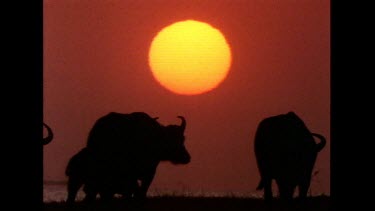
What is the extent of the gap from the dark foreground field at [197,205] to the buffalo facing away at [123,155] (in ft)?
1.19

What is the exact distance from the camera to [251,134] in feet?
28.8

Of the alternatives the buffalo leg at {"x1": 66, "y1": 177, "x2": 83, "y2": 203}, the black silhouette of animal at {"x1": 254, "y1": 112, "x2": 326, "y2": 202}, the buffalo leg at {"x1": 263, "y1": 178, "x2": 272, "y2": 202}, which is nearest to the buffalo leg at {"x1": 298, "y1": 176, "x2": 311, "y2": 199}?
the black silhouette of animal at {"x1": 254, "y1": 112, "x2": 326, "y2": 202}

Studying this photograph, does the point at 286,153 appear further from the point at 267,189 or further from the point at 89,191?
the point at 89,191

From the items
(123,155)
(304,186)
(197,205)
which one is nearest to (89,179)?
(123,155)

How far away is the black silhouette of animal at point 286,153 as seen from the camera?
769 centimetres

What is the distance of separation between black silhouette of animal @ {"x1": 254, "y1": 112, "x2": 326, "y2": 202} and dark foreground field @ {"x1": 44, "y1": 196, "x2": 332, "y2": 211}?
0.29 meters

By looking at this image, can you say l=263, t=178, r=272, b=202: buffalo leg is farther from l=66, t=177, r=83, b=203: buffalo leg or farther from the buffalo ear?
l=66, t=177, r=83, b=203: buffalo leg

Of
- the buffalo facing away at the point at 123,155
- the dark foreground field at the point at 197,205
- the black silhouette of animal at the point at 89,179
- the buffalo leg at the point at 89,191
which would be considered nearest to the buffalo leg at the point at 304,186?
the dark foreground field at the point at 197,205

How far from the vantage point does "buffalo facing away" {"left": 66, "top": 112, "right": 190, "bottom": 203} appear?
7.68 metres

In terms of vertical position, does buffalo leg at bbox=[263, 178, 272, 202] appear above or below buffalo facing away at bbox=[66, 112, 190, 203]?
below

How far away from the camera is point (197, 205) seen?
650 centimetres

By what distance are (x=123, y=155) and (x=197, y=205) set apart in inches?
77.3

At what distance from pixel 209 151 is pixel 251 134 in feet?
2.38
